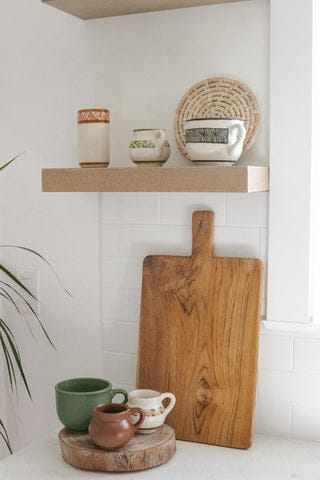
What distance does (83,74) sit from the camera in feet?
6.25

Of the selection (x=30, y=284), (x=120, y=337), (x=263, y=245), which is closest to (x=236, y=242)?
(x=263, y=245)

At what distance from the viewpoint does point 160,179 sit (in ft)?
5.21

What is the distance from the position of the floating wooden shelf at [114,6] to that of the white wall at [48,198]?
0.10 meters

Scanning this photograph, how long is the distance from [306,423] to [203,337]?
1.13 ft

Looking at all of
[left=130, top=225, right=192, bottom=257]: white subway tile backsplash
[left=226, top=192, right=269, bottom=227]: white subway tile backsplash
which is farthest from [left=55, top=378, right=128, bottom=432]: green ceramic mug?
[left=226, top=192, right=269, bottom=227]: white subway tile backsplash

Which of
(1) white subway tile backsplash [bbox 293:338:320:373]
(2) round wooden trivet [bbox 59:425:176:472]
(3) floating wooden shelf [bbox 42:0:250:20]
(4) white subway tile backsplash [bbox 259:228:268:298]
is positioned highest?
(3) floating wooden shelf [bbox 42:0:250:20]

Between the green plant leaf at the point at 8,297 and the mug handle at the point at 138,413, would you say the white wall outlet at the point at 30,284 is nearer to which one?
the green plant leaf at the point at 8,297

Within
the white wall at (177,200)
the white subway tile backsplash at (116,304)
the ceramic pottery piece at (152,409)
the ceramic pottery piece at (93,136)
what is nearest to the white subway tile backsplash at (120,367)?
the white wall at (177,200)

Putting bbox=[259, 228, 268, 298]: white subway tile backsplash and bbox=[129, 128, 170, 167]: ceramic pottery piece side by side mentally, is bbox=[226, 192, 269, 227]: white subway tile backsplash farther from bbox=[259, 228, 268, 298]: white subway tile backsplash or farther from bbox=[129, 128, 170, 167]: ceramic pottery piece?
bbox=[129, 128, 170, 167]: ceramic pottery piece

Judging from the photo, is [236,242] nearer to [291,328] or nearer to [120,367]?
[291,328]

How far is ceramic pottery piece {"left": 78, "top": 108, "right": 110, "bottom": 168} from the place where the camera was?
1.68 meters

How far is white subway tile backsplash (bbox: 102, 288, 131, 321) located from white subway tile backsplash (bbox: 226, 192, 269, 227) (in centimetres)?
37

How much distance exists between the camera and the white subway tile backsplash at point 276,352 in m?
1.76

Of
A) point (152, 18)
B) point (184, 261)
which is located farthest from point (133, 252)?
point (152, 18)
